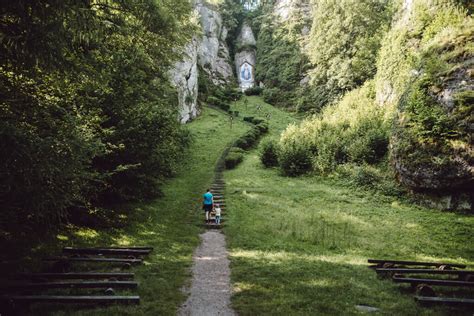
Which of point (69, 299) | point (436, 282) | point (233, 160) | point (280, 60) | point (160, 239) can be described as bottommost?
point (160, 239)

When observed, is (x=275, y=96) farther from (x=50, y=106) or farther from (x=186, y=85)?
(x=50, y=106)

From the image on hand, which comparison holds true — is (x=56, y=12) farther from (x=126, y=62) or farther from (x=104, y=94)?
(x=126, y=62)

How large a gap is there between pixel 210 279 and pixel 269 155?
17785mm

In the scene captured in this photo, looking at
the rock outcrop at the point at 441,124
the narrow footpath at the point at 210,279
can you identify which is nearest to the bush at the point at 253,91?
the rock outcrop at the point at 441,124

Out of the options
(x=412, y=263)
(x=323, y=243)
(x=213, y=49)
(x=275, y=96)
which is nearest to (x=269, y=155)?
(x=323, y=243)

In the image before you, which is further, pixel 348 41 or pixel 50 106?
pixel 348 41

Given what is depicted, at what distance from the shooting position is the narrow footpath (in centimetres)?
675

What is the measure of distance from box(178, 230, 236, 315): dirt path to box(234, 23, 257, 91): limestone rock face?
54980 mm

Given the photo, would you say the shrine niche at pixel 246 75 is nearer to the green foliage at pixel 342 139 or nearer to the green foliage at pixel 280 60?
the green foliage at pixel 280 60

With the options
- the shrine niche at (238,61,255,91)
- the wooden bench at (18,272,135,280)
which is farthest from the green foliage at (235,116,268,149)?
the wooden bench at (18,272,135,280)

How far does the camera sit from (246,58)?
6919 centimetres

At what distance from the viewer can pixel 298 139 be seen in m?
24.8

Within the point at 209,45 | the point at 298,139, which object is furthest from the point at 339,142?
the point at 209,45

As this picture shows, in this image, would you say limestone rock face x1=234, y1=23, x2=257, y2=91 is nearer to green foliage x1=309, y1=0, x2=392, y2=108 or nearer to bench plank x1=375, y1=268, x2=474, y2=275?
green foliage x1=309, y1=0, x2=392, y2=108
